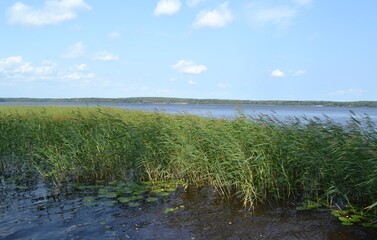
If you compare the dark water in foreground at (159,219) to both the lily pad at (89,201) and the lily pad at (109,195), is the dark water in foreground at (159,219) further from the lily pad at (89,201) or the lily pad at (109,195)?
the lily pad at (109,195)

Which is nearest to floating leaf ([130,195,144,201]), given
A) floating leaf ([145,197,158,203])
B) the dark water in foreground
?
the dark water in foreground

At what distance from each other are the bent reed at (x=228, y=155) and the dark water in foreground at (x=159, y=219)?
2.16ft

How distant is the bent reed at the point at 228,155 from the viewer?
8.24 m

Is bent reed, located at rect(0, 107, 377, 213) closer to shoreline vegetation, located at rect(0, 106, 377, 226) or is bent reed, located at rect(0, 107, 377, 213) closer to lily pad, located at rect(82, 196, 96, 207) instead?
shoreline vegetation, located at rect(0, 106, 377, 226)

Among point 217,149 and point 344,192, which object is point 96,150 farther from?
point 344,192

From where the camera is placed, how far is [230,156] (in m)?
9.42

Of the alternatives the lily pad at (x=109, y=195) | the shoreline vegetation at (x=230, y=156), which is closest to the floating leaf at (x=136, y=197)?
the lily pad at (x=109, y=195)

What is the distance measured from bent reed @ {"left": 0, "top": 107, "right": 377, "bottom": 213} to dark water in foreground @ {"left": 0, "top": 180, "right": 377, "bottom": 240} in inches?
26.0

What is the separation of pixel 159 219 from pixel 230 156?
2.77 m

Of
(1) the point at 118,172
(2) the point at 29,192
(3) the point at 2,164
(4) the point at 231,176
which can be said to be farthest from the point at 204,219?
(3) the point at 2,164

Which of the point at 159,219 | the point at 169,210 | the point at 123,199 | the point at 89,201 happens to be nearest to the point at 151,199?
the point at 123,199

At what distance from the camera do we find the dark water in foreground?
714 cm

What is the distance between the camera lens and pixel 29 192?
10.2 metres

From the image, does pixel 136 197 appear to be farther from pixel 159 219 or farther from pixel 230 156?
pixel 230 156
